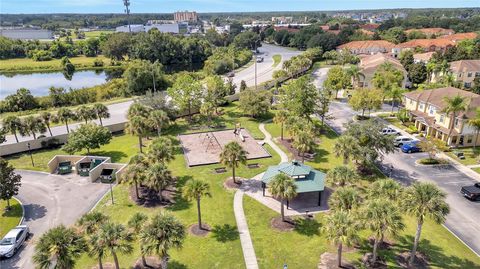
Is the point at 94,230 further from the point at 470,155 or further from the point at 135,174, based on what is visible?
the point at 470,155

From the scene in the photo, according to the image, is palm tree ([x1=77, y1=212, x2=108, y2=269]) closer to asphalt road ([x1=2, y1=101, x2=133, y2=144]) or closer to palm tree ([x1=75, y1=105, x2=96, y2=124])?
palm tree ([x1=75, y1=105, x2=96, y2=124])

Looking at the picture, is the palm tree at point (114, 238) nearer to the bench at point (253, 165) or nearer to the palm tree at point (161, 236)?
the palm tree at point (161, 236)

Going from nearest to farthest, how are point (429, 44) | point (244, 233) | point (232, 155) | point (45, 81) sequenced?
point (244, 233) → point (232, 155) → point (45, 81) → point (429, 44)

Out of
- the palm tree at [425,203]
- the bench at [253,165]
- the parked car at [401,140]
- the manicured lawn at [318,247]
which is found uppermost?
the palm tree at [425,203]

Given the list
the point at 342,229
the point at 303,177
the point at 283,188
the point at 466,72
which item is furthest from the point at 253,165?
the point at 466,72

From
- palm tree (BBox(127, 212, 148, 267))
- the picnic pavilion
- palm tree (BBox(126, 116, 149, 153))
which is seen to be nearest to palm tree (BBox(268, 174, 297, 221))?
the picnic pavilion

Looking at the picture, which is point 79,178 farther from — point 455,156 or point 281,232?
point 455,156

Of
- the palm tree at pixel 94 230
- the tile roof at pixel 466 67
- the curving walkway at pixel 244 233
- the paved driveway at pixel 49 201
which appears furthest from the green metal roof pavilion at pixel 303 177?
the tile roof at pixel 466 67
